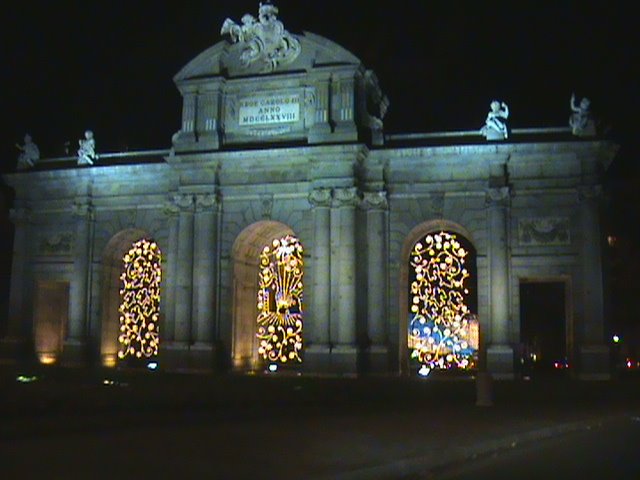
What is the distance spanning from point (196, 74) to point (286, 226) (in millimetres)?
7520

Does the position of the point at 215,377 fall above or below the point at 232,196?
below

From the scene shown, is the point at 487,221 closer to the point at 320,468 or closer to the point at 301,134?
the point at 301,134

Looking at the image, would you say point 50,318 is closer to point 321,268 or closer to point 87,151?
point 87,151

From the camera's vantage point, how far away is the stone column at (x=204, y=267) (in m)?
34.0

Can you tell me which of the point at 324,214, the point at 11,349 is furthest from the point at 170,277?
the point at 11,349

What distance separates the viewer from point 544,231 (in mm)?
32438

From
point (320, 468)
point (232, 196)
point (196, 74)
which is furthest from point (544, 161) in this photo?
point (320, 468)

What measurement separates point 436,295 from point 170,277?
11190mm

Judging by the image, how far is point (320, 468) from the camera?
39.9 feet

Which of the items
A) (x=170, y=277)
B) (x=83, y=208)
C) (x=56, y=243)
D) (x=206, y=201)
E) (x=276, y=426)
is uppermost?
(x=83, y=208)

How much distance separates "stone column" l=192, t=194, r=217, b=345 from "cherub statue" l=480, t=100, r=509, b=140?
37.4ft

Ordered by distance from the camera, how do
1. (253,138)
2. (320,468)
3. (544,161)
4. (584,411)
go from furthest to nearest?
(253,138) → (544,161) → (584,411) → (320,468)

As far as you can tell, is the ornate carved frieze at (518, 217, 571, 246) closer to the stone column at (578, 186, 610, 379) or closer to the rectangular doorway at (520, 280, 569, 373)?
the stone column at (578, 186, 610, 379)

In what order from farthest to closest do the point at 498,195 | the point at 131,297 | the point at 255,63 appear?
the point at 131,297 < the point at 255,63 < the point at 498,195
